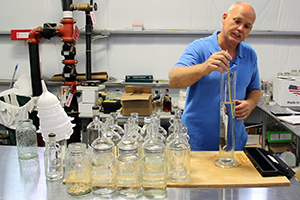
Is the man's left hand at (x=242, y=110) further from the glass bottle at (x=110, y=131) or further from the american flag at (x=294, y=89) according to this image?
the american flag at (x=294, y=89)

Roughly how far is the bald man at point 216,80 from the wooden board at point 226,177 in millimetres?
393

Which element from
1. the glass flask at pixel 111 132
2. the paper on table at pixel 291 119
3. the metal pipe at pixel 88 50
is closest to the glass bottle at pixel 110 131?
the glass flask at pixel 111 132

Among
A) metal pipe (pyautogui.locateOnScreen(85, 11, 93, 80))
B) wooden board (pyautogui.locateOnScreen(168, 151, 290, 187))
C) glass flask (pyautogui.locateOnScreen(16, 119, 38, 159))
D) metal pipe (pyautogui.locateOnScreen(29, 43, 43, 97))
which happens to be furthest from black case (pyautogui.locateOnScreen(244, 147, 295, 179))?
metal pipe (pyautogui.locateOnScreen(29, 43, 43, 97))

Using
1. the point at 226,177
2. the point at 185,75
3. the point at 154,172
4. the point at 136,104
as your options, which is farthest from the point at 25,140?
the point at 136,104

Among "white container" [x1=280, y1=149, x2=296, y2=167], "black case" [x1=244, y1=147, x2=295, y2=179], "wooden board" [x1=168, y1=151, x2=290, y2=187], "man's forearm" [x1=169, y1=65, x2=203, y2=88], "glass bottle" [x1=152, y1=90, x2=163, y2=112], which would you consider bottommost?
"white container" [x1=280, y1=149, x2=296, y2=167]

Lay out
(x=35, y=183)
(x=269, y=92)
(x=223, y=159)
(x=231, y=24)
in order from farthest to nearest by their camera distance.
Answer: (x=269, y=92) < (x=231, y=24) < (x=223, y=159) < (x=35, y=183)

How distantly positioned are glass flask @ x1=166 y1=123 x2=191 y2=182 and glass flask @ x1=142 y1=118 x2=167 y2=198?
9 centimetres

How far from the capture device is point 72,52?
3156 millimetres

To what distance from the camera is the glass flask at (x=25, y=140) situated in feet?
4.61

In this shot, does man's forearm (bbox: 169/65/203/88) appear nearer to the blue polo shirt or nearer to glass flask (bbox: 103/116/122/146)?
the blue polo shirt

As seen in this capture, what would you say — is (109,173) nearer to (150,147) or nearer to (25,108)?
(150,147)

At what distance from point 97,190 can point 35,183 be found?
30 centimetres

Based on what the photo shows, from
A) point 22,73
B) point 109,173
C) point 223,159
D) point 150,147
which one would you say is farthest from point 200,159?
point 22,73

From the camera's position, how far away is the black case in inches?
44.9
